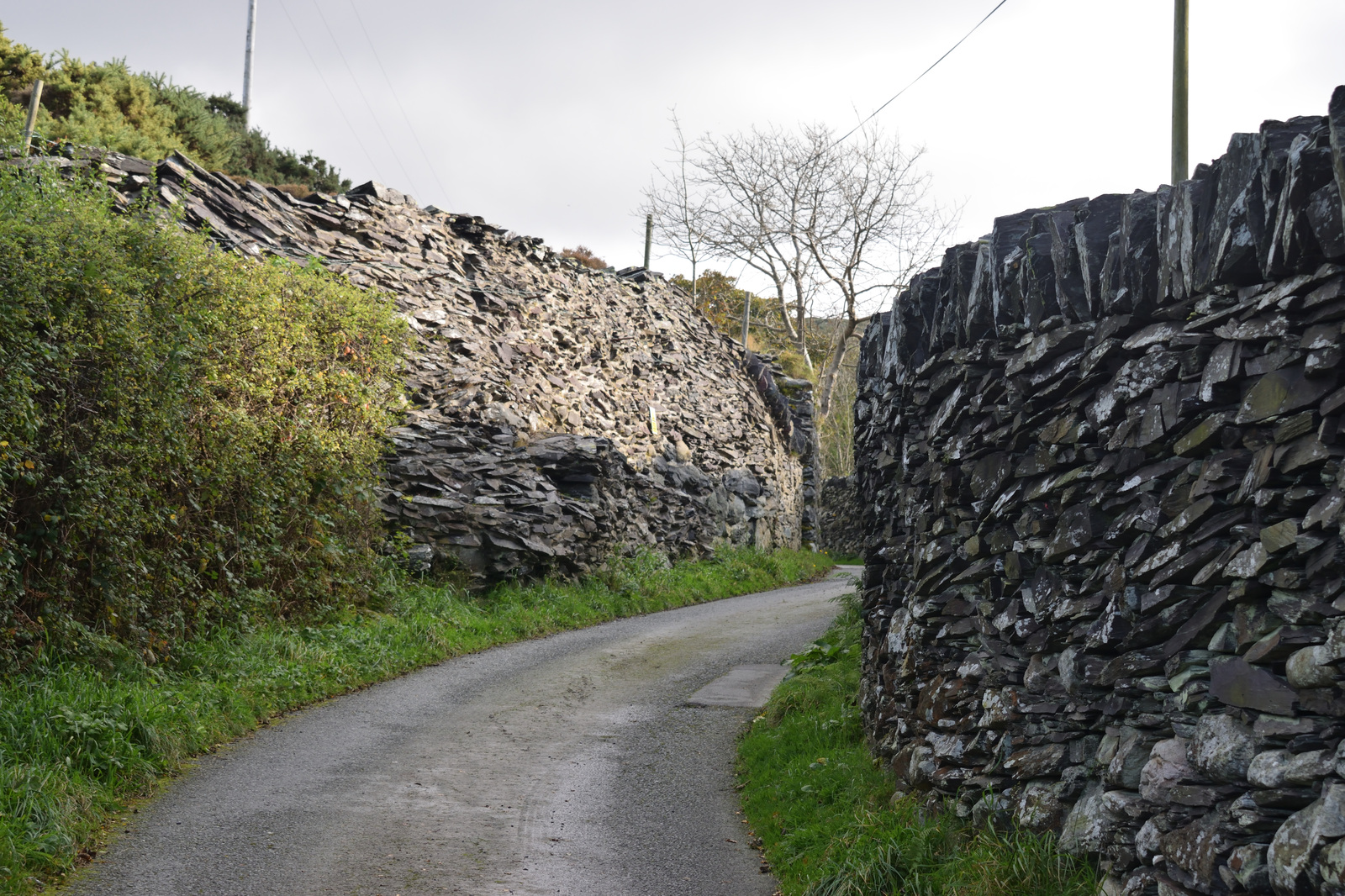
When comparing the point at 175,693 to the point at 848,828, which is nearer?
the point at 848,828

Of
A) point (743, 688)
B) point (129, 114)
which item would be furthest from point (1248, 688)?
point (129, 114)

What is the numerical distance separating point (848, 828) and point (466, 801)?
268 centimetres

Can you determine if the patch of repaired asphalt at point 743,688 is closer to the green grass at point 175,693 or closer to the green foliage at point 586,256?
the green grass at point 175,693

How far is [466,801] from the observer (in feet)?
21.2

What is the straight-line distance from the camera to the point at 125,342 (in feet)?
24.0

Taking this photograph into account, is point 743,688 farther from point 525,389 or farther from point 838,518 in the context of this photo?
point 838,518

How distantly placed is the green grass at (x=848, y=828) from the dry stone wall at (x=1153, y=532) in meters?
0.18

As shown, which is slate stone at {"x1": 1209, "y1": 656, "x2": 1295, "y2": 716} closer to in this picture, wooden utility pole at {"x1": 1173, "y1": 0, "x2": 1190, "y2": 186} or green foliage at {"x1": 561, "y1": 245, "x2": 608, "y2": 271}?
wooden utility pole at {"x1": 1173, "y1": 0, "x2": 1190, "y2": 186}

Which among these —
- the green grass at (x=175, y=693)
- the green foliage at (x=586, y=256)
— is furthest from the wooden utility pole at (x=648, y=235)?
the green grass at (x=175, y=693)

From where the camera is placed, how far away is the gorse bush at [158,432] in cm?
675

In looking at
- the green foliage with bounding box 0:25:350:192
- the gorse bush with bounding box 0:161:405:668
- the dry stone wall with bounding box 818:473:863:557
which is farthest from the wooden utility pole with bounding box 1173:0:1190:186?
the dry stone wall with bounding box 818:473:863:557

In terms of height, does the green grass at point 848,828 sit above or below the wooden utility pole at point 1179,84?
below

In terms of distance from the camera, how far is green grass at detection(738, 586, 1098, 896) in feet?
13.3

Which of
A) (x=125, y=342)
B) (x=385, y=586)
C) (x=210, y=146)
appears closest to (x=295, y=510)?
(x=385, y=586)
